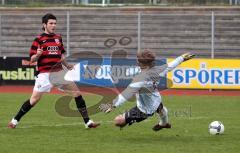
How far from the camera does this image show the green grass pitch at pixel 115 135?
10.8 m

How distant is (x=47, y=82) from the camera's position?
1333 cm

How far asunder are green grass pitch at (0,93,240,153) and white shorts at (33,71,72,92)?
31.3 inches

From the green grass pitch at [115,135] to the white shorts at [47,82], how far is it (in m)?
0.80

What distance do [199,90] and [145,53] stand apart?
1455 cm

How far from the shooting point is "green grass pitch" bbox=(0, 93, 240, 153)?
10764 millimetres

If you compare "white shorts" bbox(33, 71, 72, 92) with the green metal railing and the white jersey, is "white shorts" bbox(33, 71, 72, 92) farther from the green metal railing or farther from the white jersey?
the green metal railing

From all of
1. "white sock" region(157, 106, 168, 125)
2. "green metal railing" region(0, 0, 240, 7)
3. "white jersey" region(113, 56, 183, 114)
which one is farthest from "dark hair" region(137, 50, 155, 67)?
"green metal railing" region(0, 0, 240, 7)

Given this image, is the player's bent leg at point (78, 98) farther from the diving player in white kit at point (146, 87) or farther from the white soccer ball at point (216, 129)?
the white soccer ball at point (216, 129)

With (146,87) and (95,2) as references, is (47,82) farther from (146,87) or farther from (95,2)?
(95,2)

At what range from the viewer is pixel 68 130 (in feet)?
43.6

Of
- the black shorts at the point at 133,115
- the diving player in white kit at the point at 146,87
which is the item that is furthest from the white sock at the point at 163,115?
the black shorts at the point at 133,115

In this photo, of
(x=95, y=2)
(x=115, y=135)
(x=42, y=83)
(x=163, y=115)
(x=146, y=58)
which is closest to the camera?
(x=146, y=58)

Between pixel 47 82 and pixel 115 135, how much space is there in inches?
71.0

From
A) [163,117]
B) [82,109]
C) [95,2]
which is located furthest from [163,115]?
[95,2]
